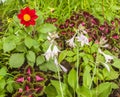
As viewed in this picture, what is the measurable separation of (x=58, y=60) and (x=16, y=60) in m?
0.31

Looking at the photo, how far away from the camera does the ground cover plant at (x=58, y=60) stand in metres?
2.65

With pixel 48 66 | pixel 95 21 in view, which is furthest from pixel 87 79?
pixel 95 21

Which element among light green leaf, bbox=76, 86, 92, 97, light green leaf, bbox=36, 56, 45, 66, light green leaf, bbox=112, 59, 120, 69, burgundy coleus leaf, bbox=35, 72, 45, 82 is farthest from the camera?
light green leaf, bbox=112, 59, 120, 69

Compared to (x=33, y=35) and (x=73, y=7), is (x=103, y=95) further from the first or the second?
(x=73, y=7)

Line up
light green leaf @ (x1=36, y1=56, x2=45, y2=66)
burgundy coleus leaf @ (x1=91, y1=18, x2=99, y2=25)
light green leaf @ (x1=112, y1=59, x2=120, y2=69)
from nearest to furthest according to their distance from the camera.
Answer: light green leaf @ (x1=36, y1=56, x2=45, y2=66), light green leaf @ (x1=112, y1=59, x2=120, y2=69), burgundy coleus leaf @ (x1=91, y1=18, x2=99, y2=25)

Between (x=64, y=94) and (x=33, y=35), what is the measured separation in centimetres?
56

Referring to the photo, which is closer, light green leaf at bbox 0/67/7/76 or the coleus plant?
the coleus plant

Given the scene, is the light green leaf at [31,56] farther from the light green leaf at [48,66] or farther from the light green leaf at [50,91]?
the light green leaf at [50,91]

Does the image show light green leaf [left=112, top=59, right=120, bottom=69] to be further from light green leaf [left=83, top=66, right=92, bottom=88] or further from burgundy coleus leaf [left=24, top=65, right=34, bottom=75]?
burgundy coleus leaf [left=24, top=65, right=34, bottom=75]

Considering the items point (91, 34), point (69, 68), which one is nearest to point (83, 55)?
point (69, 68)

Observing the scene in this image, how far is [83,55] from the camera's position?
9.73ft

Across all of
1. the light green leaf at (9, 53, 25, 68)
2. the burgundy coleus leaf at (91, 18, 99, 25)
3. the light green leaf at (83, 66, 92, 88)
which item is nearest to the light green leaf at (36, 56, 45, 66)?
the light green leaf at (9, 53, 25, 68)

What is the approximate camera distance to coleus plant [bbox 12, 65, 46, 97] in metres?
2.65

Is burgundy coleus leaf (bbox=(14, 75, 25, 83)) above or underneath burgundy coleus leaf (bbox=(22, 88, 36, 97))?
above
